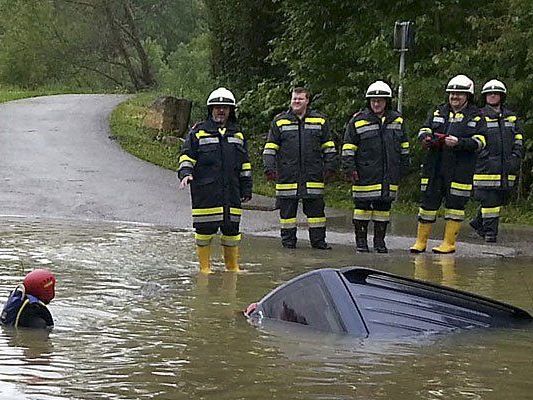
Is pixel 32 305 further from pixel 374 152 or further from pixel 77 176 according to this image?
pixel 77 176

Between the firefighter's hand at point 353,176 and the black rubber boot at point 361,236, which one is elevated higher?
the firefighter's hand at point 353,176

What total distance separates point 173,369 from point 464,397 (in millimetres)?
1640

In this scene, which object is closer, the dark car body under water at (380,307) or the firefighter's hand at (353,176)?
the dark car body under water at (380,307)

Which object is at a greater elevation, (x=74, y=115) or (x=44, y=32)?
(x=44, y=32)

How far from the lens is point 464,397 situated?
17.3ft

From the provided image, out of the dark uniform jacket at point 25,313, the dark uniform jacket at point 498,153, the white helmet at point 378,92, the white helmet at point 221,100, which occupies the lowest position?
the dark uniform jacket at point 25,313

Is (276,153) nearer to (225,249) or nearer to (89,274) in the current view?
(225,249)

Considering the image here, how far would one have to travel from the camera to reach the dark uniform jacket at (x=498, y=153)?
12.1m

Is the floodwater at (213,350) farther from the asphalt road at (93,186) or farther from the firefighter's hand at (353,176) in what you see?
the asphalt road at (93,186)

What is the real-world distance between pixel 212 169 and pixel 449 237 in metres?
3.05

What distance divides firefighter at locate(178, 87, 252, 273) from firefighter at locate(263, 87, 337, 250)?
1591 mm

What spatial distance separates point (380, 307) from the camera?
646 cm

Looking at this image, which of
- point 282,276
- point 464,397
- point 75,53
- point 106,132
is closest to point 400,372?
point 464,397

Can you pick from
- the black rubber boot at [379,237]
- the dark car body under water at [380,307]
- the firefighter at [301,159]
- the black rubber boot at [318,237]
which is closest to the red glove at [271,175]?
the firefighter at [301,159]
